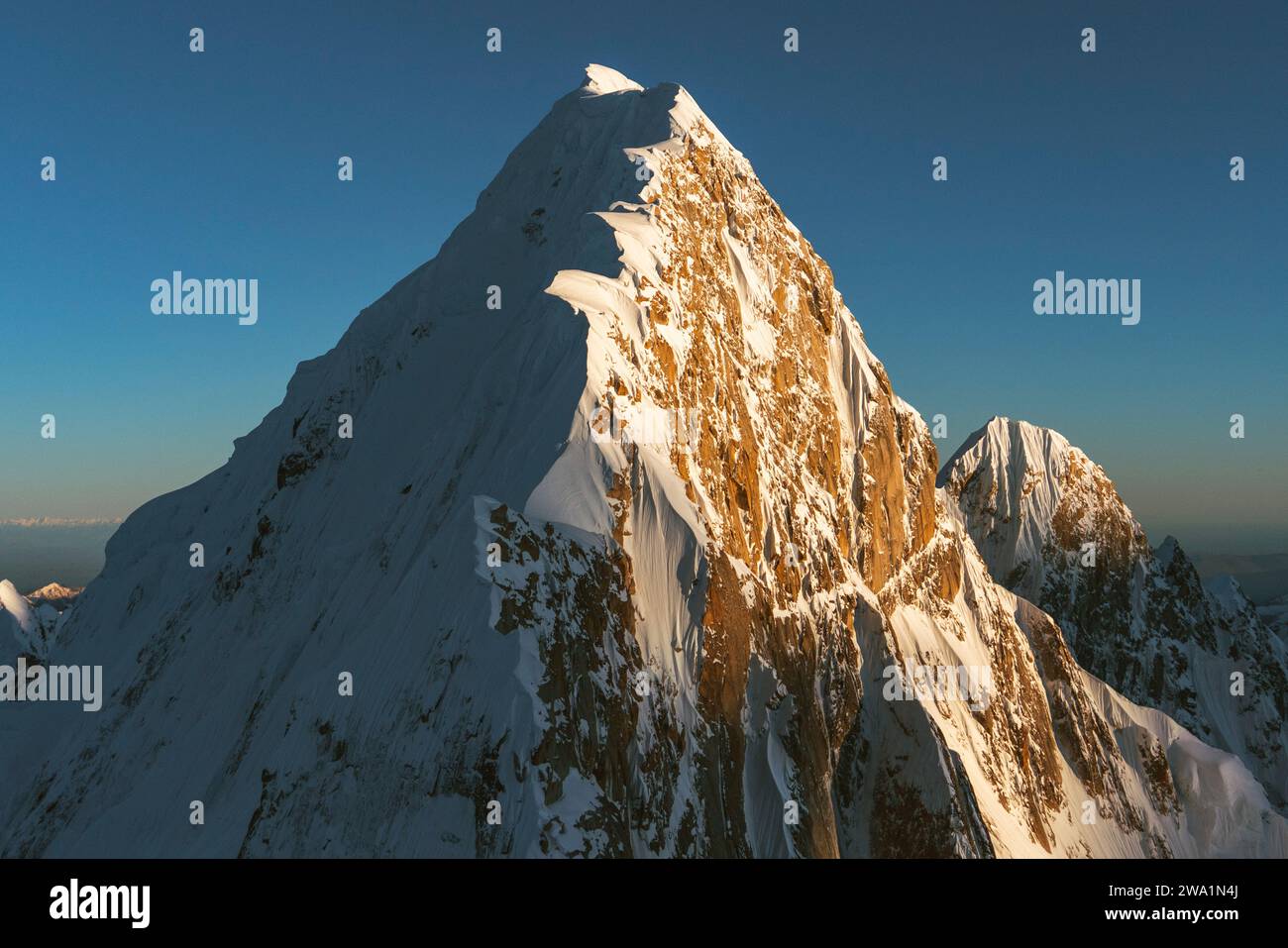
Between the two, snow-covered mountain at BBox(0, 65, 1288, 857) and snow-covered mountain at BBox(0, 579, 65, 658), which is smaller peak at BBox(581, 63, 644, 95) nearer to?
snow-covered mountain at BBox(0, 65, 1288, 857)

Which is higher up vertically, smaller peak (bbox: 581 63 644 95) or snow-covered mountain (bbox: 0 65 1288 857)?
smaller peak (bbox: 581 63 644 95)

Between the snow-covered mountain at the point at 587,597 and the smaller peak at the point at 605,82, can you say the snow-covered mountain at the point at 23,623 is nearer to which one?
the snow-covered mountain at the point at 587,597

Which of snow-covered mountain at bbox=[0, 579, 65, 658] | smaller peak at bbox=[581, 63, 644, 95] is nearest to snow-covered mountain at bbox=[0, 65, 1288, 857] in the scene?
smaller peak at bbox=[581, 63, 644, 95]

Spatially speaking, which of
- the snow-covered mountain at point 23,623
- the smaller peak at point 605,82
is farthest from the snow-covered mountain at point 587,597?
the snow-covered mountain at point 23,623

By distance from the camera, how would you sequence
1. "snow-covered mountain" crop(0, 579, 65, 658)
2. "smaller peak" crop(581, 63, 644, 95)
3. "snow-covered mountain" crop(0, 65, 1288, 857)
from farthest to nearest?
"snow-covered mountain" crop(0, 579, 65, 658) < "smaller peak" crop(581, 63, 644, 95) < "snow-covered mountain" crop(0, 65, 1288, 857)

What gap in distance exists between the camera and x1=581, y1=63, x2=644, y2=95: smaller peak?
10044 centimetres

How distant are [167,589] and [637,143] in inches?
2590

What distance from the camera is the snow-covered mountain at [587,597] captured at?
4031 centimetres

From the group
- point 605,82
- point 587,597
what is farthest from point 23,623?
point 587,597

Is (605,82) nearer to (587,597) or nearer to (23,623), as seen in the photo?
(587,597)

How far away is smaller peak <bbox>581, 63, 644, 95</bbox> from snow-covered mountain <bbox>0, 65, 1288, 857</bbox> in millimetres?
905

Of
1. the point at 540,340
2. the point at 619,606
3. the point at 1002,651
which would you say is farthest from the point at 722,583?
the point at 1002,651

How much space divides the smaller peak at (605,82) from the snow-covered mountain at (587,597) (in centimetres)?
91

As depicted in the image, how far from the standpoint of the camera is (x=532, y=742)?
117ft
